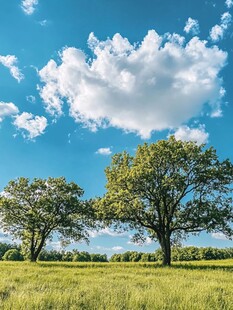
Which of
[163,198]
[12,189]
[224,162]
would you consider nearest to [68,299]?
[163,198]

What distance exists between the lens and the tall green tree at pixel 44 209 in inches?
1715

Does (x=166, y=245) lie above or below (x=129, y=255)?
below

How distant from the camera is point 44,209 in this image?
4319 cm

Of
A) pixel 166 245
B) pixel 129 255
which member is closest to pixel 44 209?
pixel 166 245

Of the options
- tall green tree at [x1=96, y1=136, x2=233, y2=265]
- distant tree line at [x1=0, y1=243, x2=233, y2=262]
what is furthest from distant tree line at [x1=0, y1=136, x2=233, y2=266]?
distant tree line at [x1=0, y1=243, x2=233, y2=262]

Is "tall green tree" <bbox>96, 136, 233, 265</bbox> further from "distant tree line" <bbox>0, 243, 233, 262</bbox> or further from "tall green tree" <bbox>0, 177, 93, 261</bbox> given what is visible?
"distant tree line" <bbox>0, 243, 233, 262</bbox>

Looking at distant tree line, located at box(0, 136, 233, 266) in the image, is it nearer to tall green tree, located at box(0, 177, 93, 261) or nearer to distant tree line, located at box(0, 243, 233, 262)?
tall green tree, located at box(0, 177, 93, 261)

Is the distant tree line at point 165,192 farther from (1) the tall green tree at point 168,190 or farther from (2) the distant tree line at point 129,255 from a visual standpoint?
(2) the distant tree line at point 129,255

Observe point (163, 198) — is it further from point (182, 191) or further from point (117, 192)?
point (117, 192)

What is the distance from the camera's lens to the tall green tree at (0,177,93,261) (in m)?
43.6

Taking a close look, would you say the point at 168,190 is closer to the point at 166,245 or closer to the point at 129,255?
the point at 166,245

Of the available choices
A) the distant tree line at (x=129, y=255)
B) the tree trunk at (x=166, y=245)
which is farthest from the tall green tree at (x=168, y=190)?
the distant tree line at (x=129, y=255)

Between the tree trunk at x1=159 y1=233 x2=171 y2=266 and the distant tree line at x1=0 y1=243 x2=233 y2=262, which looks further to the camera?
the distant tree line at x1=0 y1=243 x2=233 y2=262

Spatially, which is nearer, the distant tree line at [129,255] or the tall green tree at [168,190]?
the tall green tree at [168,190]
